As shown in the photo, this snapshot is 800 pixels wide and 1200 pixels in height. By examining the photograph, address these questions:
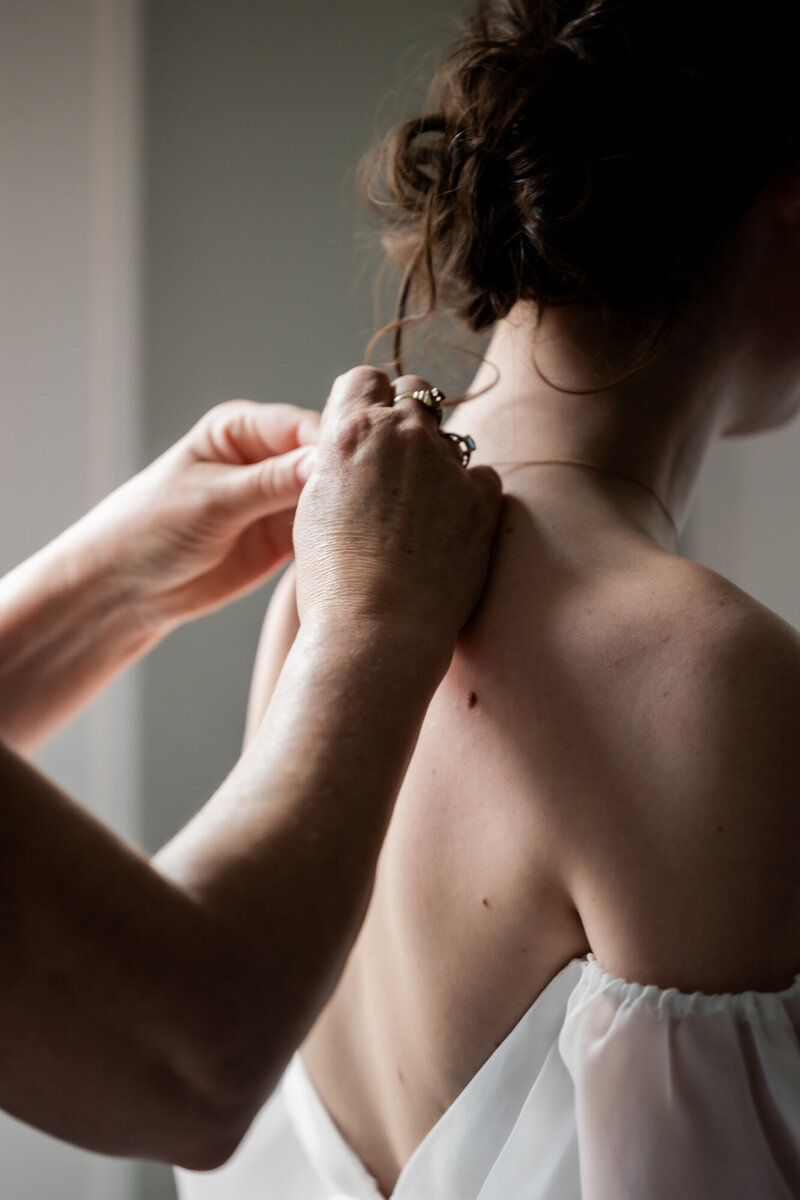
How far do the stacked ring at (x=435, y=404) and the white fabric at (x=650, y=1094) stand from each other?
0.33m

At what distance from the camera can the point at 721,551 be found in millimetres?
1600

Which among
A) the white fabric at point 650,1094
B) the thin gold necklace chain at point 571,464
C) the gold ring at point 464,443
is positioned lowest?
the white fabric at point 650,1094

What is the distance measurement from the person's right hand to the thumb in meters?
0.16

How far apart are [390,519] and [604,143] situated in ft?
0.95

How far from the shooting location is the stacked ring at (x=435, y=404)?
702 millimetres

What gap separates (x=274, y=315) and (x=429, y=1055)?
118cm

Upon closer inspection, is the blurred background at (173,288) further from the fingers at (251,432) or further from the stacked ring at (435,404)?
the stacked ring at (435,404)

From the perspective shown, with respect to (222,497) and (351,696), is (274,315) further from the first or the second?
(351,696)

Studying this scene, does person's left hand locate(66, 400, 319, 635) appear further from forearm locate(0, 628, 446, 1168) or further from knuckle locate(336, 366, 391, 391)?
forearm locate(0, 628, 446, 1168)

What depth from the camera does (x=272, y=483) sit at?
2.90 ft

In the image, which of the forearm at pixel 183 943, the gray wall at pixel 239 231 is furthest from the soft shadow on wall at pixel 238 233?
the forearm at pixel 183 943

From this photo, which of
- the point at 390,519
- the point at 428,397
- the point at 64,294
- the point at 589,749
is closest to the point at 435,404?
the point at 428,397

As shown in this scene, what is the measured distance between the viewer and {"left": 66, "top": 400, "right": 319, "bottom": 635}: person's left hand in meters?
0.92

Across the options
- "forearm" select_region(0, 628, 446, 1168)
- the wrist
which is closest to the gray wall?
the wrist
